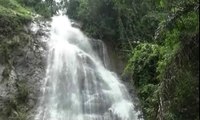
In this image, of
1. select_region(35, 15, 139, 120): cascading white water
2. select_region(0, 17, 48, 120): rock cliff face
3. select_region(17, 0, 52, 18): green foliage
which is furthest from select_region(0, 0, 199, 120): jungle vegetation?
select_region(35, 15, 139, 120): cascading white water

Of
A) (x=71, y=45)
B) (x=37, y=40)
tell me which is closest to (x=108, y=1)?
(x=71, y=45)

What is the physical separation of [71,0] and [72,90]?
10.1 m

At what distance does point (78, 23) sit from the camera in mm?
25062

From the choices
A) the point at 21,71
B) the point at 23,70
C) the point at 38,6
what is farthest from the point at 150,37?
the point at 38,6

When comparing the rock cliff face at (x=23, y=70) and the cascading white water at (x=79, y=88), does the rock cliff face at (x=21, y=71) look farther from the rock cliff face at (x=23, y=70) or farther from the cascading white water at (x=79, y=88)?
the cascading white water at (x=79, y=88)

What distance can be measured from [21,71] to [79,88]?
269cm

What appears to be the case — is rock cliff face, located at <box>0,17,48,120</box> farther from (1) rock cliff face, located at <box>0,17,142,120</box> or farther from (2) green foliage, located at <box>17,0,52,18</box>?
(2) green foliage, located at <box>17,0,52,18</box>

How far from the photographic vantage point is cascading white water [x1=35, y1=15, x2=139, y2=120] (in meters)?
16.0

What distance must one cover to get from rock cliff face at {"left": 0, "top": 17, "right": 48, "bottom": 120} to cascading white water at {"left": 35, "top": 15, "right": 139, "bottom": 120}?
0.49m

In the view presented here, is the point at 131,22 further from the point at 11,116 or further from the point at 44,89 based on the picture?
the point at 11,116

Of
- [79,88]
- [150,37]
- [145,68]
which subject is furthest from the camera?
[150,37]

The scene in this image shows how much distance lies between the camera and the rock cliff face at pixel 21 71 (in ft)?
51.8

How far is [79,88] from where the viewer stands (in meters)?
17.6

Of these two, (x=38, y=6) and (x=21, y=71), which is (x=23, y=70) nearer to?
(x=21, y=71)
